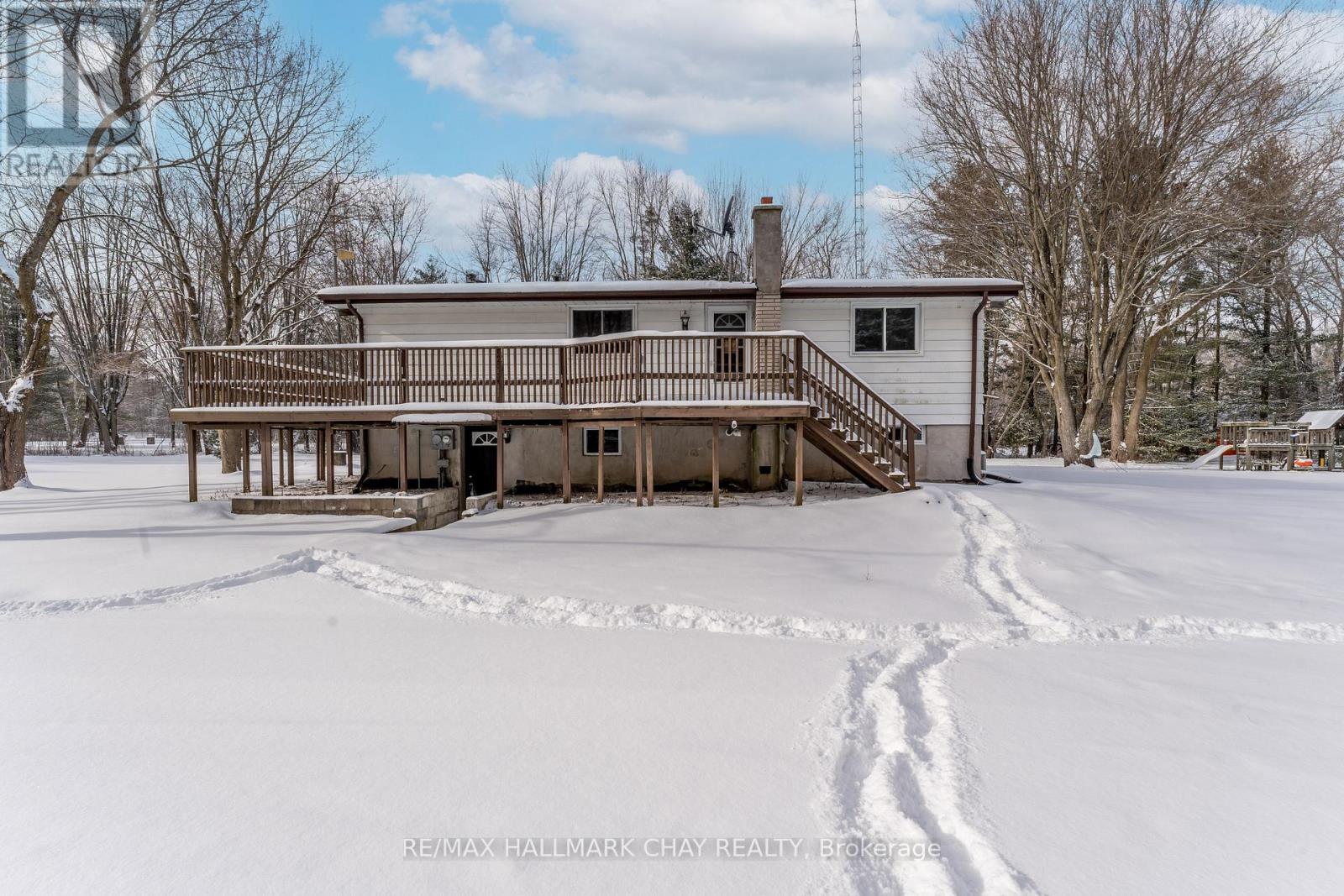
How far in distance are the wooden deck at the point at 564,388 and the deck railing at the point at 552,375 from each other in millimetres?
22

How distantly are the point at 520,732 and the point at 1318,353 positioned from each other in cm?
4061

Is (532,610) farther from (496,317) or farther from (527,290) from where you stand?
(496,317)

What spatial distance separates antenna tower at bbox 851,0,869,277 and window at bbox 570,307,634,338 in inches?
815

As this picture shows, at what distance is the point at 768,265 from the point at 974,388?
16.2 feet

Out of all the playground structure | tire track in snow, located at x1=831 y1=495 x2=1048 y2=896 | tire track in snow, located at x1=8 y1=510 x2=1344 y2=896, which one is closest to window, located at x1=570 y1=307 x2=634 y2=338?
tire track in snow, located at x1=8 y1=510 x2=1344 y2=896

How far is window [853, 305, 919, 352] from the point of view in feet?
43.9

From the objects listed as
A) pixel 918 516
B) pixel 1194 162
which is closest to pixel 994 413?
pixel 1194 162

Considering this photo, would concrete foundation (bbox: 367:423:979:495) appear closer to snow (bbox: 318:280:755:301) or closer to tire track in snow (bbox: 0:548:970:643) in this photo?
snow (bbox: 318:280:755:301)

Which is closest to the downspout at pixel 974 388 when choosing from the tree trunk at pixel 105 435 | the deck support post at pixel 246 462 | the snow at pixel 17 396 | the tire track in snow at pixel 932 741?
the tire track in snow at pixel 932 741

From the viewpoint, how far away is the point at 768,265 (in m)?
12.7

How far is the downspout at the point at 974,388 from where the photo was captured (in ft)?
43.2

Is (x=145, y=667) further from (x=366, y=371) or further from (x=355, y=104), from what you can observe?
(x=355, y=104)

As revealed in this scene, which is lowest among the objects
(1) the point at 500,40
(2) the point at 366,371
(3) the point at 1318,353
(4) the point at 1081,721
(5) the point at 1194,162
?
(4) the point at 1081,721

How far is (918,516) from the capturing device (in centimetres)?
902
